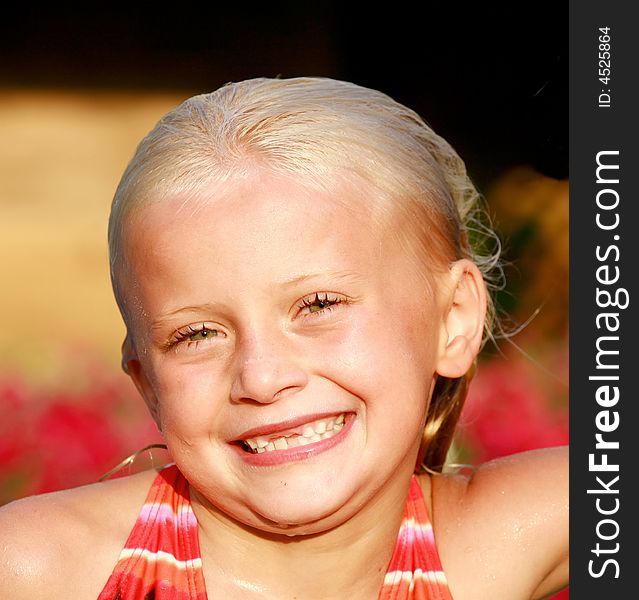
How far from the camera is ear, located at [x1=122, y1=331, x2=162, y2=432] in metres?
2.28

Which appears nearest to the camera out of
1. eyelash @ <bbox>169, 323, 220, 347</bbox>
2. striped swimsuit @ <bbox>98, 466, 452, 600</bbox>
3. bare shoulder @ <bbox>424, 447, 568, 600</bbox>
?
eyelash @ <bbox>169, 323, 220, 347</bbox>

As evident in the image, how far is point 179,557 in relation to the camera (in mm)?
2277

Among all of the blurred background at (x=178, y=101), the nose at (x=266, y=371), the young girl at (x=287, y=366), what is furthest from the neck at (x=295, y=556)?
the blurred background at (x=178, y=101)

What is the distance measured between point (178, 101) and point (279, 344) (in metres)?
3.35

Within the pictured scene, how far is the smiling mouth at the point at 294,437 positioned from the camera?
6.78ft

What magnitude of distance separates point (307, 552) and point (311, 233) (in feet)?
2.08

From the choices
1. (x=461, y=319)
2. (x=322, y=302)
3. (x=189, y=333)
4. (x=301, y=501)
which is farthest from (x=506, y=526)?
(x=189, y=333)

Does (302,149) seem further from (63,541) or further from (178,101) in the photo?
(178,101)

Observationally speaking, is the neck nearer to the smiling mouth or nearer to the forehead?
the smiling mouth

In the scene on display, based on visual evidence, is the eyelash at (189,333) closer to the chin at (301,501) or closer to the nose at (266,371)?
the nose at (266,371)

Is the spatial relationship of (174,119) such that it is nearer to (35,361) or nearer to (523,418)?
(523,418)

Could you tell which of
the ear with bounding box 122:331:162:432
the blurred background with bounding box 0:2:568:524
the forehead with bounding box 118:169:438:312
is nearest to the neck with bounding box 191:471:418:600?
the ear with bounding box 122:331:162:432

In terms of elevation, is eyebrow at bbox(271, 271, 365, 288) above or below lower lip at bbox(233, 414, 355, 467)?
above

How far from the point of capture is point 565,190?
14.7 ft
